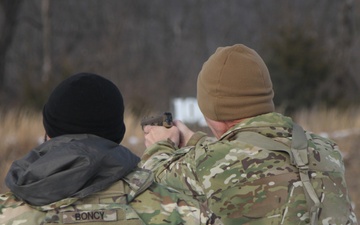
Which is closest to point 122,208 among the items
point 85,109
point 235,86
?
point 85,109

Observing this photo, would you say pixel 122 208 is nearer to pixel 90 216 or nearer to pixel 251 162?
pixel 90 216

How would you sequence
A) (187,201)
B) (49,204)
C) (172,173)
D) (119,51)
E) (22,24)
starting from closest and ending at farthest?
(49,204), (187,201), (172,173), (119,51), (22,24)

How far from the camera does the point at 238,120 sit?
323 cm

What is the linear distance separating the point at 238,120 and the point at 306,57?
18.6m

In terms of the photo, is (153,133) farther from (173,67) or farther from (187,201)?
(173,67)

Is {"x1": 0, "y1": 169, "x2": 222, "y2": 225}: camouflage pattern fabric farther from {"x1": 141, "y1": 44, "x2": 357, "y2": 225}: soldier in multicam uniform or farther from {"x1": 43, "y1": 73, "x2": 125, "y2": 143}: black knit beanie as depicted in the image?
{"x1": 141, "y1": 44, "x2": 357, "y2": 225}: soldier in multicam uniform

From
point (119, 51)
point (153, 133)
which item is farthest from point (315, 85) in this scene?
point (153, 133)

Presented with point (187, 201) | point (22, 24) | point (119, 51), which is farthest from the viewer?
point (22, 24)

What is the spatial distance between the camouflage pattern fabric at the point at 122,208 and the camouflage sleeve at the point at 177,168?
410mm

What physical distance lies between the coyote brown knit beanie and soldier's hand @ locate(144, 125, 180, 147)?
0.26 m

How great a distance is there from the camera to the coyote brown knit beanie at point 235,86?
126 inches

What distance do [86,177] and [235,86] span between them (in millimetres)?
965

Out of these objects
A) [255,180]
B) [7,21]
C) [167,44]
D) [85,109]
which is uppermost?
[85,109]

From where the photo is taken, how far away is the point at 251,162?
10.1 ft
